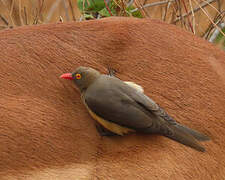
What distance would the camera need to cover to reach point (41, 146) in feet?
3.42

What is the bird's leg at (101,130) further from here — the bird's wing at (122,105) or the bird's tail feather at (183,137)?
the bird's tail feather at (183,137)

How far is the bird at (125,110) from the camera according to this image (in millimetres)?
982

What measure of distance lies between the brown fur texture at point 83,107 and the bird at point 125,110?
0.19 feet

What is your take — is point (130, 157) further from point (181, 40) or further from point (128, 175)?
point (181, 40)

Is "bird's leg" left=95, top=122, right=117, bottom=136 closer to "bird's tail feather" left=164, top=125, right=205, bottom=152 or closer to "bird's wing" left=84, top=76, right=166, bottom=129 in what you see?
"bird's wing" left=84, top=76, right=166, bottom=129

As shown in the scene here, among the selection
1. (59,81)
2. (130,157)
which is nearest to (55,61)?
(59,81)

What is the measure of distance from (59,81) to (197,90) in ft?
1.45

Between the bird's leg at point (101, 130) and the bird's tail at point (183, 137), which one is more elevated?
the bird's tail at point (183, 137)

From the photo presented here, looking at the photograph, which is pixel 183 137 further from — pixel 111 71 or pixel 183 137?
pixel 111 71

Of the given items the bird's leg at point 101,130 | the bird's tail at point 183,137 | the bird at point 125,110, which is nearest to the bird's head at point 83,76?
the bird at point 125,110

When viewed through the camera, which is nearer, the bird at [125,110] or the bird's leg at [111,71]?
the bird at [125,110]

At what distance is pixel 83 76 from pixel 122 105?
0.51 ft

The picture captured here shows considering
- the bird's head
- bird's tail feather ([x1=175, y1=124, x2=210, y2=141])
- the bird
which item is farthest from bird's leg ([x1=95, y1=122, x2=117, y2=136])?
bird's tail feather ([x1=175, y1=124, x2=210, y2=141])

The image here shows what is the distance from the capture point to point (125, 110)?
0.98 metres
